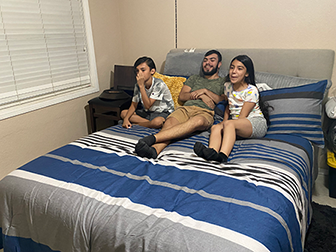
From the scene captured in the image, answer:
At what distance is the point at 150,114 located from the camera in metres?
2.54

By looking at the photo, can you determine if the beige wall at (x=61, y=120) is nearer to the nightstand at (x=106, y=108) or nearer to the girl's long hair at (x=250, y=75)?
the nightstand at (x=106, y=108)

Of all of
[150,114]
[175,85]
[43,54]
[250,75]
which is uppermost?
[43,54]

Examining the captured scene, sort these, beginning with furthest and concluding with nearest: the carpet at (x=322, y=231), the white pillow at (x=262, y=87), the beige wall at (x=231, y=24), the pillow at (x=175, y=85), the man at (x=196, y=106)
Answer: the pillow at (x=175, y=85)
the beige wall at (x=231, y=24)
the white pillow at (x=262, y=87)
the man at (x=196, y=106)
the carpet at (x=322, y=231)

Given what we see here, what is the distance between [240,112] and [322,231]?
3.38ft

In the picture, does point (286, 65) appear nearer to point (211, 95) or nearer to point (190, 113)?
point (211, 95)

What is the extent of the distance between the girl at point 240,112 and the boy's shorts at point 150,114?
572 mm

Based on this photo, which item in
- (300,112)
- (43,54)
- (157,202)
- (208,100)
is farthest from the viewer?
(43,54)

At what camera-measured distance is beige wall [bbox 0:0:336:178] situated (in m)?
2.38

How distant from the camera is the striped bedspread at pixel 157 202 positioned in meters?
1.08

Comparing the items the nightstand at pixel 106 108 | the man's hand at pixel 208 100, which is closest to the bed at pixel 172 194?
the man's hand at pixel 208 100

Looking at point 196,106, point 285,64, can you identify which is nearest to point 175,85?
point 196,106

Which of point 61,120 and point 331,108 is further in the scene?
point 61,120

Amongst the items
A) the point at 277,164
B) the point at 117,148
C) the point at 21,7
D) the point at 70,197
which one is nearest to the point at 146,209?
the point at 70,197

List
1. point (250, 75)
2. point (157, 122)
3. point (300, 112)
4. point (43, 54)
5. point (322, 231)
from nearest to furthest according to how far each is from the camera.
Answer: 1. point (322, 231)
2. point (300, 112)
3. point (250, 75)
4. point (157, 122)
5. point (43, 54)
